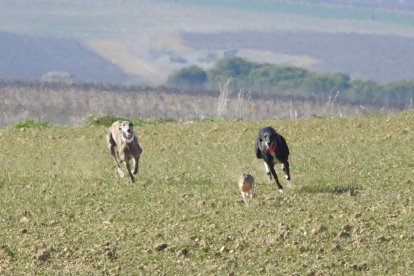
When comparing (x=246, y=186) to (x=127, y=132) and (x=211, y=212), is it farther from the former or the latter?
(x=127, y=132)

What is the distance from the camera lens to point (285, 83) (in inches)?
3054

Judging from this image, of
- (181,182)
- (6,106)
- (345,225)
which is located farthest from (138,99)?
(345,225)

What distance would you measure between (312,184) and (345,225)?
3643 millimetres

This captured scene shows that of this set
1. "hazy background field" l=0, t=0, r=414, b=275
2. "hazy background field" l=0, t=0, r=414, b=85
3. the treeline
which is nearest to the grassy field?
"hazy background field" l=0, t=0, r=414, b=275

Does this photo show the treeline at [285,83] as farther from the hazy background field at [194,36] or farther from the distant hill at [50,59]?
the distant hill at [50,59]

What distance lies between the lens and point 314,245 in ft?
54.1

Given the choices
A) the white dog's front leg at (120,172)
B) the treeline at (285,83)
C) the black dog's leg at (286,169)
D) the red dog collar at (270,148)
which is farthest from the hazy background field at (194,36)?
→ the red dog collar at (270,148)

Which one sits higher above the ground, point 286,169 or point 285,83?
point 286,169

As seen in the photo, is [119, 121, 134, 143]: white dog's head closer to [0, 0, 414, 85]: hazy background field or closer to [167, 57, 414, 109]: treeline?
[167, 57, 414, 109]: treeline

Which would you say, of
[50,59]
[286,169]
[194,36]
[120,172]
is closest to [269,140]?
[286,169]

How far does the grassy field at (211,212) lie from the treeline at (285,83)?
38536 millimetres

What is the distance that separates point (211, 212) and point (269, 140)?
7.67 feet

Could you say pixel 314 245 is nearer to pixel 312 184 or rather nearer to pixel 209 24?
pixel 312 184

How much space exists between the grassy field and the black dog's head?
0.55 metres
